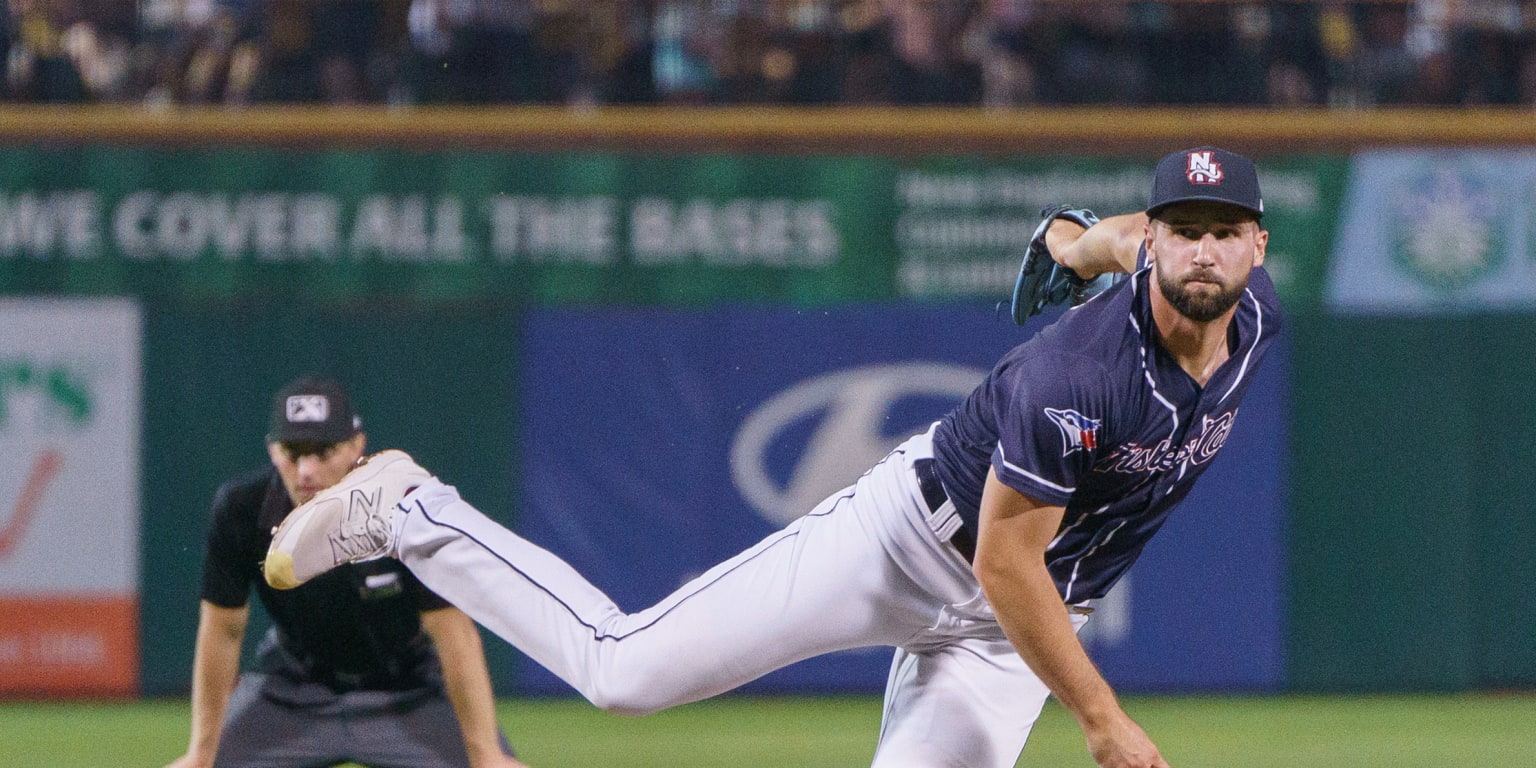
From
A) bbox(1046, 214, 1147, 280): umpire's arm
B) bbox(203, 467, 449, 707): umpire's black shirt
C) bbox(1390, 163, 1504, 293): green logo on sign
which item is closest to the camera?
bbox(1046, 214, 1147, 280): umpire's arm

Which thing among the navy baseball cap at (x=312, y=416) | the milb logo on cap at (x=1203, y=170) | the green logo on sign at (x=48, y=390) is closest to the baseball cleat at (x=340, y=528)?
the navy baseball cap at (x=312, y=416)

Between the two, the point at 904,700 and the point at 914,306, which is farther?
the point at 914,306

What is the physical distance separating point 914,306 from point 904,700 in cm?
578

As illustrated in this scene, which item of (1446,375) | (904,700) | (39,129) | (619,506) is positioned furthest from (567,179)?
(904,700)

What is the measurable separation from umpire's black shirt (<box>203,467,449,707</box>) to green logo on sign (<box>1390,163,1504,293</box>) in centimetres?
752

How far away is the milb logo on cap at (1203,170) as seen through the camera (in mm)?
4180

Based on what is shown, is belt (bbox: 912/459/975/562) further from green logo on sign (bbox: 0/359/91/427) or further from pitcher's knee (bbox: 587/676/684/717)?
green logo on sign (bbox: 0/359/91/427)

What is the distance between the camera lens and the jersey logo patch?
164 inches

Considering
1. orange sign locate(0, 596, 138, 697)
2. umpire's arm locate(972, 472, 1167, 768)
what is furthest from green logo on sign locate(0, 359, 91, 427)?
umpire's arm locate(972, 472, 1167, 768)

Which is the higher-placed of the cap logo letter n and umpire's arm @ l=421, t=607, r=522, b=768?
the cap logo letter n

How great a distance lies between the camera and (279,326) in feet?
34.2

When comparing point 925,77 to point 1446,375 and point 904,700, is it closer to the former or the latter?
point 1446,375

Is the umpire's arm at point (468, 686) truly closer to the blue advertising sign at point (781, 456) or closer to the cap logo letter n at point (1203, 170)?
the cap logo letter n at point (1203, 170)

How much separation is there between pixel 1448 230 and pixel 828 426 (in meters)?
4.07
